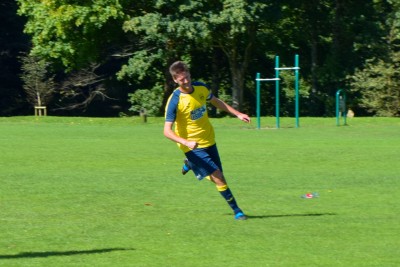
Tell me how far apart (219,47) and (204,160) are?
113ft

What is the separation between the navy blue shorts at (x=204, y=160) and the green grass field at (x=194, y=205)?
586 mm

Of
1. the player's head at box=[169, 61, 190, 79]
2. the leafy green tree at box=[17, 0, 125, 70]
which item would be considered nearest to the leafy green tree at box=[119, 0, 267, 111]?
the leafy green tree at box=[17, 0, 125, 70]

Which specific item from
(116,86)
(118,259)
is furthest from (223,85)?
(118,259)

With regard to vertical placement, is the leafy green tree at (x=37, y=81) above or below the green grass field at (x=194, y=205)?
above

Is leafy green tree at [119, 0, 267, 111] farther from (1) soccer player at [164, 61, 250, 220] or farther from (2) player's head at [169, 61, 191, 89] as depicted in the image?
(2) player's head at [169, 61, 191, 89]

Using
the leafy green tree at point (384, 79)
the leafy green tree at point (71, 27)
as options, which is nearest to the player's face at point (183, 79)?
the leafy green tree at point (71, 27)

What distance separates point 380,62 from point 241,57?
643cm

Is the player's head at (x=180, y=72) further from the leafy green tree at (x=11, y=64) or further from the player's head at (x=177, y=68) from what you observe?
the leafy green tree at (x=11, y=64)

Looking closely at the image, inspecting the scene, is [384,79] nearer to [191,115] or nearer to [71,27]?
[71,27]

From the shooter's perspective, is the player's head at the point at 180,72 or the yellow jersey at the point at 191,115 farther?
the yellow jersey at the point at 191,115

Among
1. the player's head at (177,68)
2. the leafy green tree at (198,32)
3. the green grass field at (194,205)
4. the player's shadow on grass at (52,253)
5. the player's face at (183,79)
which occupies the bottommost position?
the player's shadow on grass at (52,253)

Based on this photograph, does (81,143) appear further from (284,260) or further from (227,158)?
(284,260)

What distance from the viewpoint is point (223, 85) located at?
50094 mm

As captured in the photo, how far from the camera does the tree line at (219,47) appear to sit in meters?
42.8
